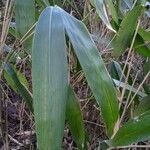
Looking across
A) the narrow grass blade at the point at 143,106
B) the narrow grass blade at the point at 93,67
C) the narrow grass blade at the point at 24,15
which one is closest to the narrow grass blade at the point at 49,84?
the narrow grass blade at the point at 93,67

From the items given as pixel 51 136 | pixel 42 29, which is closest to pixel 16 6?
pixel 42 29

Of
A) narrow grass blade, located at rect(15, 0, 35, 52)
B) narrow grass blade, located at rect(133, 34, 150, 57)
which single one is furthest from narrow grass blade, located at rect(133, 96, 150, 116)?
narrow grass blade, located at rect(15, 0, 35, 52)

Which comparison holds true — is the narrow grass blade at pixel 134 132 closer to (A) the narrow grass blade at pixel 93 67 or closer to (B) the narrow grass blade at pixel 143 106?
(A) the narrow grass blade at pixel 93 67

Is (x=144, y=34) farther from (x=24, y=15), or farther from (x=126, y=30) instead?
(x=24, y=15)

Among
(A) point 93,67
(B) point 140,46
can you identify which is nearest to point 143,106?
(B) point 140,46

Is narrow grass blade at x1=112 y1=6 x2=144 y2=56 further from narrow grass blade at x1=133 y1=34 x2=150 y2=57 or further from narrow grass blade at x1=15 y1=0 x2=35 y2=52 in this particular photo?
narrow grass blade at x1=15 y1=0 x2=35 y2=52

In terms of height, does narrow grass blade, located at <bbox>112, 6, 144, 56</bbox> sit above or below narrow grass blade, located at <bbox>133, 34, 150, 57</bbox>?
above

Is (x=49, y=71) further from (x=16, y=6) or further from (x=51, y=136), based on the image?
(x=16, y=6)

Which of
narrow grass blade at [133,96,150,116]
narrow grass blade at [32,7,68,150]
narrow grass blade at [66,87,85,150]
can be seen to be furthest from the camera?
narrow grass blade at [133,96,150,116]
